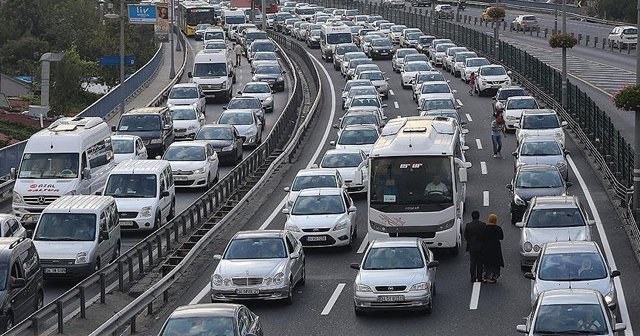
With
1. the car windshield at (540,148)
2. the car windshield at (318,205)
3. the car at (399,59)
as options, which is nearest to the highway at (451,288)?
the car windshield at (318,205)

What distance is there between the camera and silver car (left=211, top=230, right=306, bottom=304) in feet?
89.6

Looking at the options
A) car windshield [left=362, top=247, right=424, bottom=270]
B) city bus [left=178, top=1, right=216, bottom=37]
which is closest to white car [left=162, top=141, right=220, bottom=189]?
car windshield [left=362, top=247, right=424, bottom=270]

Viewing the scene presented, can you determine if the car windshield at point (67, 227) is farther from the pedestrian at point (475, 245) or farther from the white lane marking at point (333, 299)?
the pedestrian at point (475, 245)

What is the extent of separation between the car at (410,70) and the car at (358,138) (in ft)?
78.8

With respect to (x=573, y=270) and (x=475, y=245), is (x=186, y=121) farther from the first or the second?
(x=573, y=270)

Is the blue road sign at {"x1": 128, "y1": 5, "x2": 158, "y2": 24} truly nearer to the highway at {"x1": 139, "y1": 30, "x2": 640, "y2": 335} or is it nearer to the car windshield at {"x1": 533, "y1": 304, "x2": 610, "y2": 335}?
the highway at {"x1": 139, "y1": 30, "x2": 640, "y2": 335}

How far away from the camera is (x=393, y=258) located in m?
27.1

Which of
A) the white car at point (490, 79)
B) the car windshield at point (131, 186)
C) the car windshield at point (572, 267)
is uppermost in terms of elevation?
the white car at point (490, 79)

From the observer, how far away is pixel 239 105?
60156 millimetres

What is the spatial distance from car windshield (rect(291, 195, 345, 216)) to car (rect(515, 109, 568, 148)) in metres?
15.5

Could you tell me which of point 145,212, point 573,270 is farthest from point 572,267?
point 145,212

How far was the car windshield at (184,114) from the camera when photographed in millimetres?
56500

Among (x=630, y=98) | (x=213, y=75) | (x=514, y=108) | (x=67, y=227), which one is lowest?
(x=67, y=227)

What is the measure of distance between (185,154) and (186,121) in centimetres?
1189
